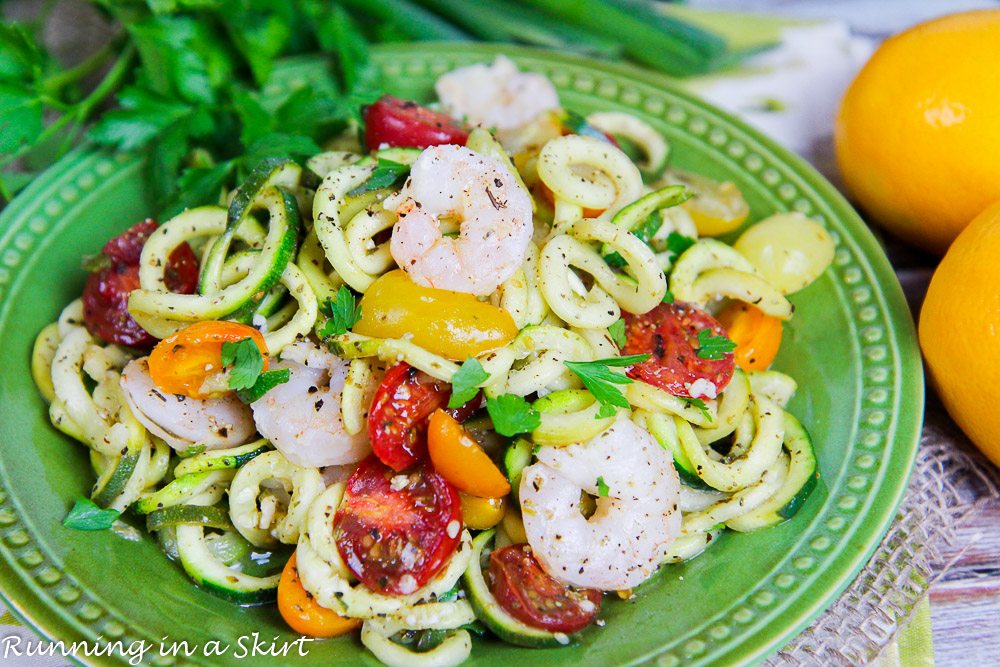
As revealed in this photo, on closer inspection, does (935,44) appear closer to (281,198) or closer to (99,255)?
(281,198)

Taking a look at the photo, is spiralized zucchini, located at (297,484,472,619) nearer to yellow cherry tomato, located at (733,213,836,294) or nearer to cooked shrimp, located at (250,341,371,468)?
cooked shrimp, located at (250,341,371,468)

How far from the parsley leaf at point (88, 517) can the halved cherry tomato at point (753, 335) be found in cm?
171

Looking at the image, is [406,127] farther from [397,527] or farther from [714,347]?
[397,527]

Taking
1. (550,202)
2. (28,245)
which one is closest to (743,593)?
(550,202)

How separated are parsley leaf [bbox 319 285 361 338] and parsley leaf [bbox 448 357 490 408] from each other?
1.07 ft

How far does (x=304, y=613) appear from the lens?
1996 mm

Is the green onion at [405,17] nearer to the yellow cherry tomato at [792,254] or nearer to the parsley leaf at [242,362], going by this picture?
the yellow cherry tomato at [792,254]

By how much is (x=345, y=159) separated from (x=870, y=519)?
169 centimetres

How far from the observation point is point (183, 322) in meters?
2.25

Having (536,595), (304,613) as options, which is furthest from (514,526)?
(304,613)

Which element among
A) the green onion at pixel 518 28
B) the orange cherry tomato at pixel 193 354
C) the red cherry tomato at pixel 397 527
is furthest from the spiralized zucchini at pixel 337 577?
the green onion at pixel 518 28

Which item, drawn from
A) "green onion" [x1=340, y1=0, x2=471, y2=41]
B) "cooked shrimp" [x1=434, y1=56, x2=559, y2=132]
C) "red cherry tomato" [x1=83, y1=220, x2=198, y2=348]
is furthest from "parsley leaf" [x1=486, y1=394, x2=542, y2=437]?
"green onion" [x1=340, y1=0, x2=471, y2=41]

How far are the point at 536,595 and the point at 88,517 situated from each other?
110 cm

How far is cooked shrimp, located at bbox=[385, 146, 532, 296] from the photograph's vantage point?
2123 millimetres
